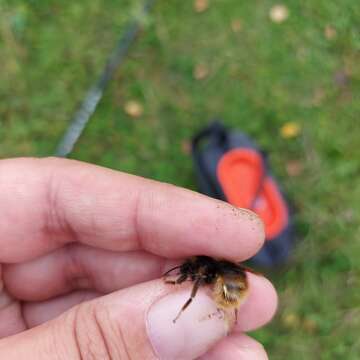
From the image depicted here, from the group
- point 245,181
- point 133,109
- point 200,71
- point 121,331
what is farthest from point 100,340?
point 200,71

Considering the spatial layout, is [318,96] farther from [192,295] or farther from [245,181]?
[192,295]

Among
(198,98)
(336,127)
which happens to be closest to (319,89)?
(336,127)

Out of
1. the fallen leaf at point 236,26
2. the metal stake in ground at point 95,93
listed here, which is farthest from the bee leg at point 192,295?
the fallen leaf at point 236,26

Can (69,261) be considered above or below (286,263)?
above

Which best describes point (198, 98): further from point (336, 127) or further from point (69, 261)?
point (69, 261)

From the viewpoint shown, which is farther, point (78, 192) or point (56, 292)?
point (56, 292)

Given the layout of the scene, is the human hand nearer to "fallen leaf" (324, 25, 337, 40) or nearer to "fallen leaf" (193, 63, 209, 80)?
"fallen leaf" (193, 63, 209, 80)

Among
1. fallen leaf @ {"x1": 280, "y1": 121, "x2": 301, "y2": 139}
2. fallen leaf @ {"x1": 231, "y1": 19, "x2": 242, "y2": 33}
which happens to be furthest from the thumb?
fallen leaf @ {"x1": 231, "y1": 19, "x2": 242, "y2": 33}
